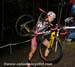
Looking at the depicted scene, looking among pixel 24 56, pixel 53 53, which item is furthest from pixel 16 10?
pixel 53 53

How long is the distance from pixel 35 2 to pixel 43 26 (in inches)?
149

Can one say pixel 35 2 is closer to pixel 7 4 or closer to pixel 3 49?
pixel 7 4

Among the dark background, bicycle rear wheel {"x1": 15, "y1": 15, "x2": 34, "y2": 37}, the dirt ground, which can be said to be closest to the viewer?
bicycle rear wheel {"x1": 15, "y1": 15, "x2": 34, "y2": 37}

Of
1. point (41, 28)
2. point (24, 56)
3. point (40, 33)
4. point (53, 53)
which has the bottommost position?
point (24, 56)

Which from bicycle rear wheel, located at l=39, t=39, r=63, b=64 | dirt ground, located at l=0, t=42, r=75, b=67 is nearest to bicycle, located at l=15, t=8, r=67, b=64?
bicycle rear wheel, located at l=39, t=39, r=63, b=64

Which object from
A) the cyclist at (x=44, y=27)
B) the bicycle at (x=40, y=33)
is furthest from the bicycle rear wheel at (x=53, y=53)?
the cyclist at (x=44, y=27)

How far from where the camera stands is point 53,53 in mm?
7469

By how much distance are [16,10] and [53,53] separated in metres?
3.76

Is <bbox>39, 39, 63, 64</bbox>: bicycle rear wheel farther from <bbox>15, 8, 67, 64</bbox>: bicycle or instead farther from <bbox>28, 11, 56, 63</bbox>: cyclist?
<bbox>28, 11, 56, 63</bbox>: cyclist

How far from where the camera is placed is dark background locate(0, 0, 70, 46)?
10.7 meters

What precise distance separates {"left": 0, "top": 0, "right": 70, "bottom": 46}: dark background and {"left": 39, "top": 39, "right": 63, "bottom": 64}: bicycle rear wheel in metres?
3.02

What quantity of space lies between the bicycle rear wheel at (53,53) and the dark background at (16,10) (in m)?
3.02

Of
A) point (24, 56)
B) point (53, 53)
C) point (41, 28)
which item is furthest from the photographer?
point (24, 56)

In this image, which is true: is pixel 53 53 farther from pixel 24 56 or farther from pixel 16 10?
pixel 16 10
